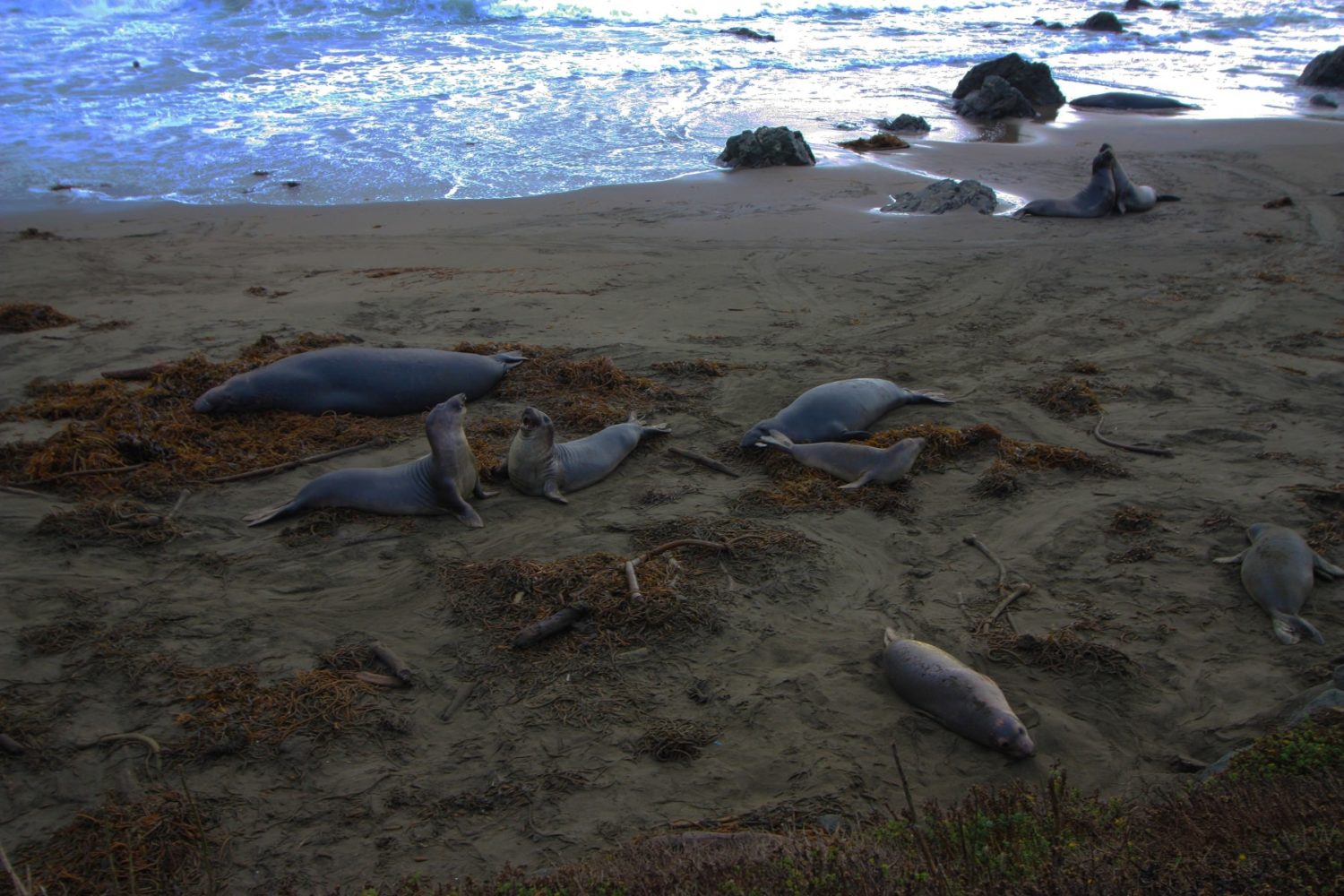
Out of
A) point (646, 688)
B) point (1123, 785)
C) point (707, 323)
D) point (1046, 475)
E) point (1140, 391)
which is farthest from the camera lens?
point (707, 323)

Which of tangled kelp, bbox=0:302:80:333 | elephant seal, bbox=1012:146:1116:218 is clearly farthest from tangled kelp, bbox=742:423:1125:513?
elephant seal, bbox=1012:146:1116:218

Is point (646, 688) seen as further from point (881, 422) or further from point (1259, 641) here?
point (881, 422)

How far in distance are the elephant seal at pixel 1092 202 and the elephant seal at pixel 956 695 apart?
323 inches

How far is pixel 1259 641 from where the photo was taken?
396 cm

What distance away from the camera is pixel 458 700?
3.67 m

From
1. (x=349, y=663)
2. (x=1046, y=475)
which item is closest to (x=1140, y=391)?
(x=1046, y=475)

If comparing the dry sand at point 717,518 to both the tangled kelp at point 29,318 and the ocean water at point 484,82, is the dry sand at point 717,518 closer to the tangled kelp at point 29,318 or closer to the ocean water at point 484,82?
the tangled kelp at point 29,318

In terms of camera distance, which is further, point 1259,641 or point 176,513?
point 176,513

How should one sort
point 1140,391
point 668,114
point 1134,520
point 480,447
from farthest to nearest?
point 668,114 < point 1140,391 < point 480,447 < point 1134,520

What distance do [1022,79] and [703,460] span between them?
1417 cm

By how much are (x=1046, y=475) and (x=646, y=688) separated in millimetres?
2867

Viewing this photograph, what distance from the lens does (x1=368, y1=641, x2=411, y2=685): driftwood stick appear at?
3.76m

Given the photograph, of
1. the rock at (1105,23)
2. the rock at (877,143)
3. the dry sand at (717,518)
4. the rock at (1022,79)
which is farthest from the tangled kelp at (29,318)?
the rock at (1105,23)

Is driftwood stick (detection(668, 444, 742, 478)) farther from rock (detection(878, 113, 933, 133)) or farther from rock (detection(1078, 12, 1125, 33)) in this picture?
rock (detection(1078, 12, 1125, 33))
